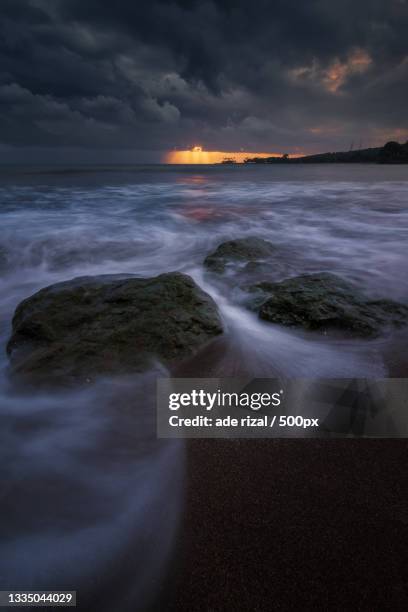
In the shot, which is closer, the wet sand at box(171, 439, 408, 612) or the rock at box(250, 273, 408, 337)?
the wet sand at box(171, 439, 408, 612)

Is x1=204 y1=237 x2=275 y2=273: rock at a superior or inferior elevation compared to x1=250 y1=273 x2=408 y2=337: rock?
superior

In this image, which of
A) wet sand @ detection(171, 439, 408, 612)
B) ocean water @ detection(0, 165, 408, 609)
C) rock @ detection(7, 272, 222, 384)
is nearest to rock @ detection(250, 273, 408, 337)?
ocean water @ detection(0, 165, 408, 609)

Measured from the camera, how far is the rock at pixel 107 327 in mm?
2379

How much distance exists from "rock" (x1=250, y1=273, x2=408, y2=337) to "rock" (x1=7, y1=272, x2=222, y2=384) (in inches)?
26.8

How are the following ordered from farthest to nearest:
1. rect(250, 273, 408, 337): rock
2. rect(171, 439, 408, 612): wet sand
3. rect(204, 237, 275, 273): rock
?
rect(204, 237, 275, 273): rock
rect(250, 273, 408, 337): rock
rect(171, 439, 408, 612): wet sand

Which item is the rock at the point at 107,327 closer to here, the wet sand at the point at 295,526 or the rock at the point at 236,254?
the wet sand at the point at 295,526

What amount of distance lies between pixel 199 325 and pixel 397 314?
77.8 inches

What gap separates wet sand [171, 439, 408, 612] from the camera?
3.67ft

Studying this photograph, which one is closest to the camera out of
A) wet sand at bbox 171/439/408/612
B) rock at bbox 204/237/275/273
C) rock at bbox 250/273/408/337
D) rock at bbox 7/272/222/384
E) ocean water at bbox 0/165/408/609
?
wet sand at bbox 171/439/408/612

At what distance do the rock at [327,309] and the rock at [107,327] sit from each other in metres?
0.68

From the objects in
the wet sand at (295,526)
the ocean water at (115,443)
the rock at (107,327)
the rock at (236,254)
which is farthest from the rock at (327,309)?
the rock at (236,254)

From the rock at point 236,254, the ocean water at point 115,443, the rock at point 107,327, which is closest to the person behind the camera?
the ocean water at point 115,443

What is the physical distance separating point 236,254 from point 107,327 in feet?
10.1

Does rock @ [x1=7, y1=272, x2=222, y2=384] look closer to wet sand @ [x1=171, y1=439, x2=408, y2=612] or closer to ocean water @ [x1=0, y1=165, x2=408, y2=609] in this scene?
ocean water @ [x1=0, y1=165, x2=408, y2=609]
